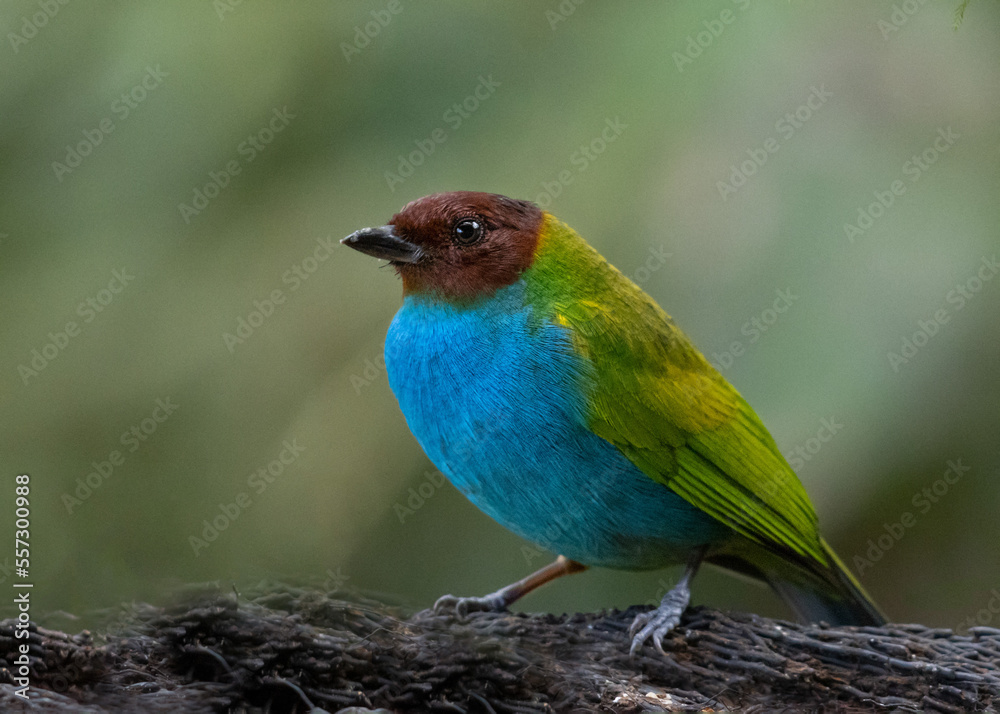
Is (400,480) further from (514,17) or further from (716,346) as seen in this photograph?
(514,17)

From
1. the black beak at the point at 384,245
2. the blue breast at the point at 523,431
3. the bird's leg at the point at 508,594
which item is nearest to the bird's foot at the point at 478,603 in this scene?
the bird's leg at the point at 508,594

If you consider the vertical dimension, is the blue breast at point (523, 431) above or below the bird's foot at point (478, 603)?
above

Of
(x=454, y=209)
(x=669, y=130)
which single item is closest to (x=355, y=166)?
(x=454, y=209)

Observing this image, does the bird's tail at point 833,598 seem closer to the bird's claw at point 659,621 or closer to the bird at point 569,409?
the bird at point 569,409

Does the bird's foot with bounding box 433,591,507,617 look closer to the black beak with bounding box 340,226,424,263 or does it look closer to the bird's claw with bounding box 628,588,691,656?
the bird's claw with bounding box 628,588,691,656

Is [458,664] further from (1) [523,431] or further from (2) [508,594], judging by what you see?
(2) [508,594]

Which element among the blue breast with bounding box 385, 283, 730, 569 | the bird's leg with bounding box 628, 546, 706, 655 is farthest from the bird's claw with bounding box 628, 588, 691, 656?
the blue breast with bounding box 385, 283, 730, 569

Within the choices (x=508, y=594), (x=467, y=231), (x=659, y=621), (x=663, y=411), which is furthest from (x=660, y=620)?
(x=467, y=231)
